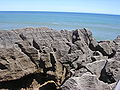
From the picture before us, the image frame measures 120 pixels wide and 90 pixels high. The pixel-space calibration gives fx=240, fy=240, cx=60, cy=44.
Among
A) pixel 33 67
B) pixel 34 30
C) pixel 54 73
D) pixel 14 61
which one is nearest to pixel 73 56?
pixel 54 73

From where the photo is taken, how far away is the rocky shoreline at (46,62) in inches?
448

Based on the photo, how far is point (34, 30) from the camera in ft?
58.1

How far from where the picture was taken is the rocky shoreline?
448 inches

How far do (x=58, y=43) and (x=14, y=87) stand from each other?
4.14 m

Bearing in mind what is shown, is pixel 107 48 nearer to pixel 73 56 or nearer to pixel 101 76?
pixel 73 56

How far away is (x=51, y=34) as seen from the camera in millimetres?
17516

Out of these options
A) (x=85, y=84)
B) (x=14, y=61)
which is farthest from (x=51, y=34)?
(x=85, y=84)

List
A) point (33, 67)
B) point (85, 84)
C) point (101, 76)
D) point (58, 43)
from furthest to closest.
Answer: point (58, 43), point (33, 67), point (101, 76), point (85, 84)

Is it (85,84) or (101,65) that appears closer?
(85,84)

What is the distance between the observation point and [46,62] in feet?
45.2

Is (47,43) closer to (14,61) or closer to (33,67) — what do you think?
(33,67)

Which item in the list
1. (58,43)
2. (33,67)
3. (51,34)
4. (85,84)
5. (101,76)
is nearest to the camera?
(85,84)

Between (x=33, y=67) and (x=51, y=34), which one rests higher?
(x=51, y=34)

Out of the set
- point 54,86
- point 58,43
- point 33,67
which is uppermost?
point 58,43
